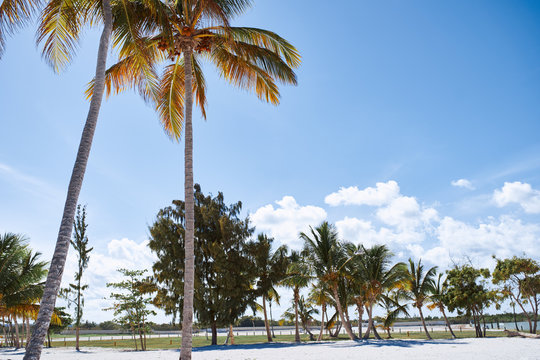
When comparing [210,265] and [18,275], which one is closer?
[18,275]

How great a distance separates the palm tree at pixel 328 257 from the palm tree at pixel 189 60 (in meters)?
14.6

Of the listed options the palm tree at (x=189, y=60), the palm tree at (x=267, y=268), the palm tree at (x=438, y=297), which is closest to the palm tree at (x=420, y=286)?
the palm tree at (x=438, y=297)

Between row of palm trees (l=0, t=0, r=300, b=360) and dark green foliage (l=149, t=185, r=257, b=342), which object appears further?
dark green foliage (l=149, t=185, r=257, b=342)

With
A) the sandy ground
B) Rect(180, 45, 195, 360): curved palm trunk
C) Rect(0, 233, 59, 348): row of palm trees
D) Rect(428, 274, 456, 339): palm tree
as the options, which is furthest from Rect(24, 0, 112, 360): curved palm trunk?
Rect(428, 274, 456, 339): palm tree

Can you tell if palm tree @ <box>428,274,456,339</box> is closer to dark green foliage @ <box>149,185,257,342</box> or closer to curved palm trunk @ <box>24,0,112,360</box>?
dark green foliage @ <box>149,185,257,342</box>

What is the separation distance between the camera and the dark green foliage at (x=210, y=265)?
25.1 m

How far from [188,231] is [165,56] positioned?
22.1ft

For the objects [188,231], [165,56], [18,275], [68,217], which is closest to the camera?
[68,217]

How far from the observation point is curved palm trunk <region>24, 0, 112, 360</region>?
614 cm

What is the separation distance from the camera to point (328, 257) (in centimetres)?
2491

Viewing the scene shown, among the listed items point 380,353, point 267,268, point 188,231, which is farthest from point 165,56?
point 267,268

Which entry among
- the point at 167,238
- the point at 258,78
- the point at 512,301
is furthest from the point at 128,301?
the point at 512,301

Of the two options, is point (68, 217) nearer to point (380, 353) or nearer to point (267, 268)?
point (380, 353)

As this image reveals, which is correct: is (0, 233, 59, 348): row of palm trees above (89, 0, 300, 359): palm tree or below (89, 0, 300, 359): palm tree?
below
